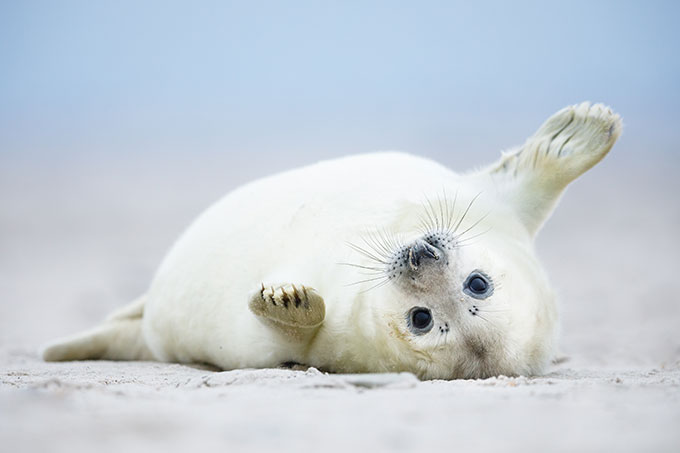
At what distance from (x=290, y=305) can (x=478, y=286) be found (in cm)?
66

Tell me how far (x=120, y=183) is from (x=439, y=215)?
1618 centimetres

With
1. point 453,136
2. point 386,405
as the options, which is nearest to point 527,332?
point 386,405

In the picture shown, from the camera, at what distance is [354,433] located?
1.76 meters

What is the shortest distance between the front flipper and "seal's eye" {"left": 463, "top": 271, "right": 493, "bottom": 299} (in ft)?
1.72

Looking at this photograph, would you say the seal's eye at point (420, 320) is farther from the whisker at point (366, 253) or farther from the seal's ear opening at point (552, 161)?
the seal's ear opening at point (552, 161)

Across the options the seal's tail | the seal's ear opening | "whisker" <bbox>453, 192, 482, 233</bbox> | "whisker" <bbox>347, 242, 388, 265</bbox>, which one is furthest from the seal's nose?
the seal's tail

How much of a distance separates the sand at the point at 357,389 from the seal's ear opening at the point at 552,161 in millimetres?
399

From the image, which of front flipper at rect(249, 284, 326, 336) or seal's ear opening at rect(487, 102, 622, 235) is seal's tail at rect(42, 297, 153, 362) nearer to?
front flipper at rect(249, 284, 326, 336)

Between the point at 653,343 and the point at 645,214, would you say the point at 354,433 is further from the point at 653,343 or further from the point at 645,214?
the point at 645,214

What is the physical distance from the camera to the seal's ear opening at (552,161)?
3703 mm

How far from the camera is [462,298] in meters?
2.84

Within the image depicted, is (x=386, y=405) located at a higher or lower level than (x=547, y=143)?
lower

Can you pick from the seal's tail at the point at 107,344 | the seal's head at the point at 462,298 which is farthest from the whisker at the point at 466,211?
the seal's tail at the point at 107,344

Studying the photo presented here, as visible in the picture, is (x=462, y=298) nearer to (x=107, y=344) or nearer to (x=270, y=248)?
(x=270, y=248)
